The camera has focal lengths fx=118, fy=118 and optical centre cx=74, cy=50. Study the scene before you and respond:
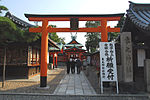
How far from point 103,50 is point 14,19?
8.33 meters

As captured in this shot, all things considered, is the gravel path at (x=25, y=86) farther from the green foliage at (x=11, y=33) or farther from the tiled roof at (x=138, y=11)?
the tiled roof at (x=138, y=11)

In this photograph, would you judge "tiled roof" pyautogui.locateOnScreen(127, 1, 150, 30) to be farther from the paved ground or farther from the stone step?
the paved ground

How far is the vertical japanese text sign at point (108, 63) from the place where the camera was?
236 inches

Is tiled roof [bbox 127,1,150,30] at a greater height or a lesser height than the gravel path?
greater

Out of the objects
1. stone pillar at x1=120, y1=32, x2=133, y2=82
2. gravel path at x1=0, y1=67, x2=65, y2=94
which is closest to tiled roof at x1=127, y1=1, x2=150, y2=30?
stone pillar at x1=120, y1=32, x2=133, y2=82

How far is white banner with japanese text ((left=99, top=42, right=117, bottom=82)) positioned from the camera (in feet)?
19.7

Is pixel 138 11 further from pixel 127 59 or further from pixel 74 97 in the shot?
pixel 74 97

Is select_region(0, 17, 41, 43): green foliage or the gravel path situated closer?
select_region(0, 17, 41, 43): green foliage

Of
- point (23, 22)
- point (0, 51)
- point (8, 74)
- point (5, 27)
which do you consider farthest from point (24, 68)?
point (5, 27)

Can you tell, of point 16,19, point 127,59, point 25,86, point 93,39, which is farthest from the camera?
point 93,39

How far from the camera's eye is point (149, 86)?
5449mm

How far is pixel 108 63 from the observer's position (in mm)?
6117

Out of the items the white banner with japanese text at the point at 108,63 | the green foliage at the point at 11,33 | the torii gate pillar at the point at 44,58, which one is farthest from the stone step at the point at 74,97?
the green foliage at the point at 11,33

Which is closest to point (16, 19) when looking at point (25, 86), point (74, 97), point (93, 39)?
point (25, 86)
